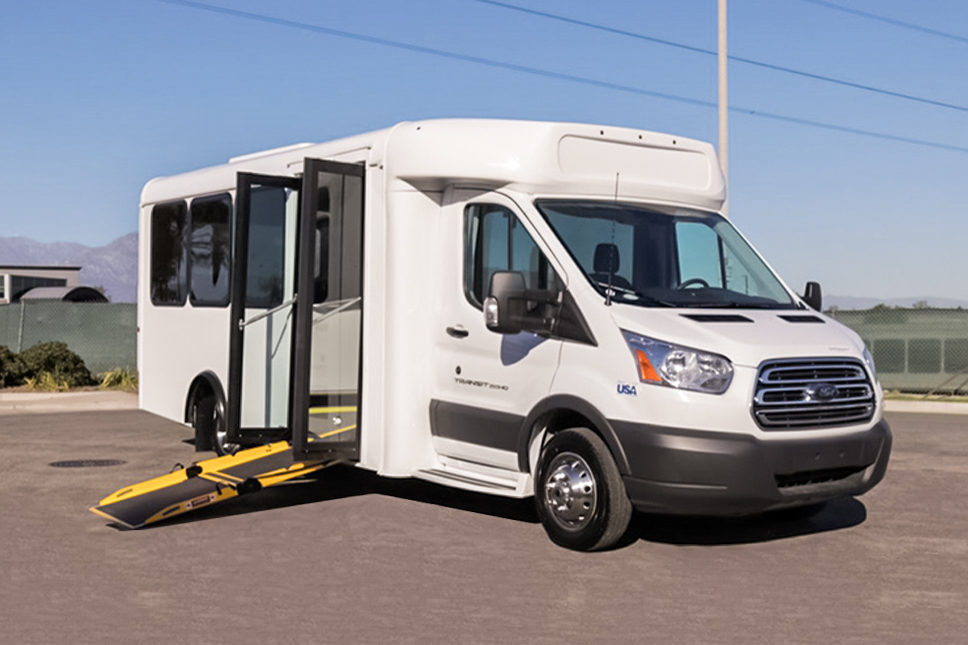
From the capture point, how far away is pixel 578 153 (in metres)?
9.10

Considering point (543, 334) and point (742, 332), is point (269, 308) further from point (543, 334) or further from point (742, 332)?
point (742, 332)

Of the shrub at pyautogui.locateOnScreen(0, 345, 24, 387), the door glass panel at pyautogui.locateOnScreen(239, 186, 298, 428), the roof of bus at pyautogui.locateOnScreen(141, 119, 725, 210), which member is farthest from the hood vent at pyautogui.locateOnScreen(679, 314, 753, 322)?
the shrub at pyautogui.locateOnScreen(0, 345, 24, 387)

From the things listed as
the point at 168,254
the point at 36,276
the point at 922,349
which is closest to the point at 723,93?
the point at 922,349

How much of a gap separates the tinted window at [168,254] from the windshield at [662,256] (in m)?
5.40

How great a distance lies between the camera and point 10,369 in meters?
23.2

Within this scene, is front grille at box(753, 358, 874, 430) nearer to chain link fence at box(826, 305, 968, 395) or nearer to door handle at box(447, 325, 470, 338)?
door handle at box(447, 325, 470, 338)

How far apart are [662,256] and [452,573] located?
2.94 meters

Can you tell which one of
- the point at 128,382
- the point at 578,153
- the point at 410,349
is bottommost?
the point at 128,382

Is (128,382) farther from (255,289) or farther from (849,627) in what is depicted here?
(849,627)

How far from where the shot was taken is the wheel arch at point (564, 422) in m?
7.98

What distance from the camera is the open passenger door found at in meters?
9.59

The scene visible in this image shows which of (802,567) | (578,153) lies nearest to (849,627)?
(802,567)

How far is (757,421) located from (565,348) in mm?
1371

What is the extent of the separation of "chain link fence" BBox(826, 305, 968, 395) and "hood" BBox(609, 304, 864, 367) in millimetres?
18039
